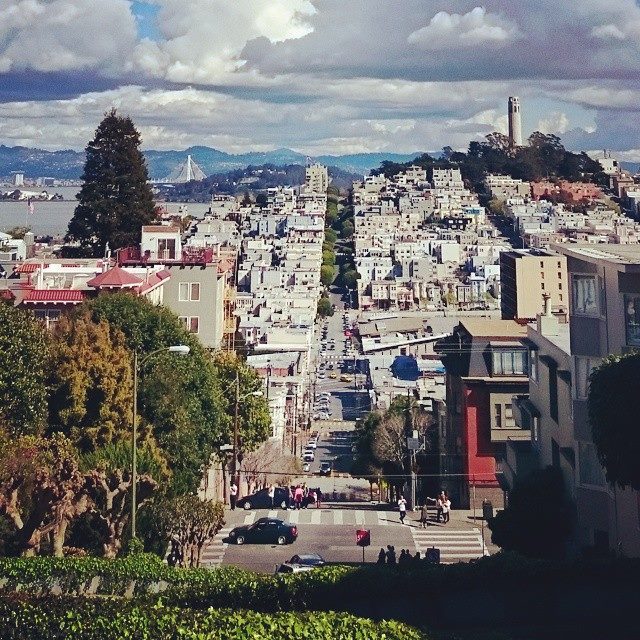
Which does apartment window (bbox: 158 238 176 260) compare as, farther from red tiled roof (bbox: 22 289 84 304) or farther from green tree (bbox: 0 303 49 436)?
green tree (bbox: 0 303 49 436)

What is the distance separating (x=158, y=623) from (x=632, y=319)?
41.6 feet

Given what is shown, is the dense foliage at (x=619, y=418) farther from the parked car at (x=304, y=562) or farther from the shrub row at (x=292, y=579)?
the parked car at (x=304, y=562)

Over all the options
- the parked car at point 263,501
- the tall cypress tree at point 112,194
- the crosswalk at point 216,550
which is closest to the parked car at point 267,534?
the crosswalk at point 216,550

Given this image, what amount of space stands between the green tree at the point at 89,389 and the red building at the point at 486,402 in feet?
48.2

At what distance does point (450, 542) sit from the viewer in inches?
1049

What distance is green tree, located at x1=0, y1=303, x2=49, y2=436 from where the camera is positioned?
70.7 ft

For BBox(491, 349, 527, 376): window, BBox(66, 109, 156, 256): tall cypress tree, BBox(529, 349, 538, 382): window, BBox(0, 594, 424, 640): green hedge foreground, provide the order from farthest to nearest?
1. BBox(66, 109, 156, 256): tall cypress tree
2. BBox(491, 349, 527, 376): window
3. BBox(529, 349, 538, 382): window
4. BBox(0, 594, 424, 640): green hedge foreground

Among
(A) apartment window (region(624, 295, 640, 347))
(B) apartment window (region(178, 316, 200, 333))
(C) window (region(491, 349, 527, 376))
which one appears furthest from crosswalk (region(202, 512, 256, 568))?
(B) apartment window (region(178, 316, 200, 333))

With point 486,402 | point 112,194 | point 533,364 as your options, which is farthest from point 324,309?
point 533,364

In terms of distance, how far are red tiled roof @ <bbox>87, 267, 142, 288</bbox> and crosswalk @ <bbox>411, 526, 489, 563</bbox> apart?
1187 centimetres

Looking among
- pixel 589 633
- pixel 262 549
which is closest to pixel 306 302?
pixel 262 549

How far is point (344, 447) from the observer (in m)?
85.4

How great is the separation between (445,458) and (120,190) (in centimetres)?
2035

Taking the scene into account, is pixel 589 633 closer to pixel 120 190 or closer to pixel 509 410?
pixel 509 410
